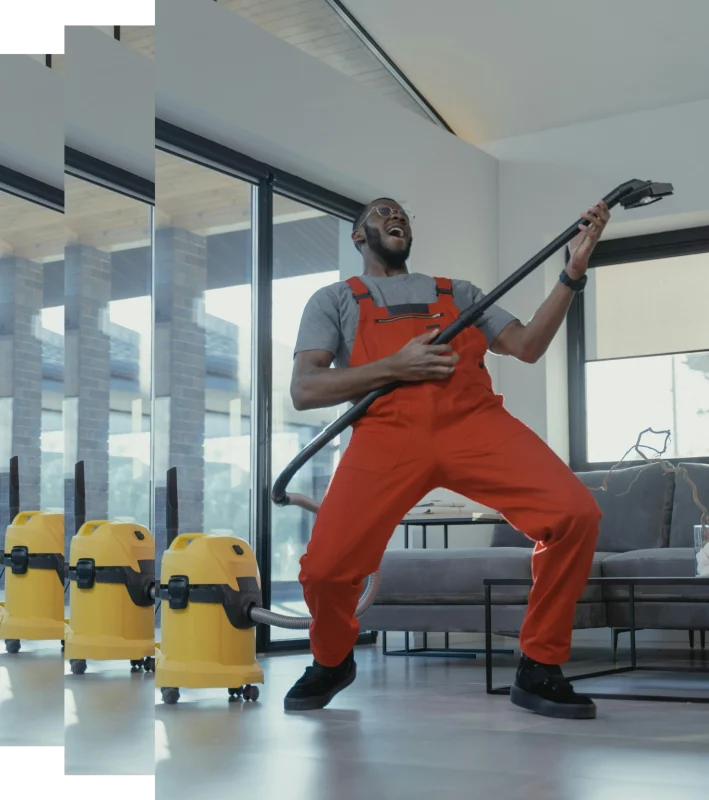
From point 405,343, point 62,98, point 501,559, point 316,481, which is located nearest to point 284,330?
point 316,481

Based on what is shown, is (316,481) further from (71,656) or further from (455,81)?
(71,656)

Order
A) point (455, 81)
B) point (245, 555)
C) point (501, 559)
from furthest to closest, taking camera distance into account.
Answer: point (455, 81) → point (501, 559) → point (245, 555)

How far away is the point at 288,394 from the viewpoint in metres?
5.21

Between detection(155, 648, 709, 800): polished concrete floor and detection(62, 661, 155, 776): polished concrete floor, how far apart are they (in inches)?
37.5

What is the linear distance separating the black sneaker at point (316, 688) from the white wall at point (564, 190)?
130 inches

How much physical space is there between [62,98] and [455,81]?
5.41m

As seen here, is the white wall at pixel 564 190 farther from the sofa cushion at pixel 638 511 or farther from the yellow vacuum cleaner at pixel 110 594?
the yellow vacuum cleaner at pixel 110 594

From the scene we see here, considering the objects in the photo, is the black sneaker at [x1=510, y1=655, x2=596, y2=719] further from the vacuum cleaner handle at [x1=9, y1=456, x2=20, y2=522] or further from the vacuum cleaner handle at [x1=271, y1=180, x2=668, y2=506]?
the vacuum cleaner handle at [x1=9, y1=456, x2=20, y2=522]

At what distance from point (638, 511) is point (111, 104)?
464 centimetres

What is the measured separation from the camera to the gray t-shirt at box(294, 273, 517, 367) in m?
2.77

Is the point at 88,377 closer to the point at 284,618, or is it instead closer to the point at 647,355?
the point at 284,618

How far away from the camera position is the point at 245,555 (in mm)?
3035

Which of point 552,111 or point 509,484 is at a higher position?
point 552,111

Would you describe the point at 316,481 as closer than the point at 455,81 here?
Yes
